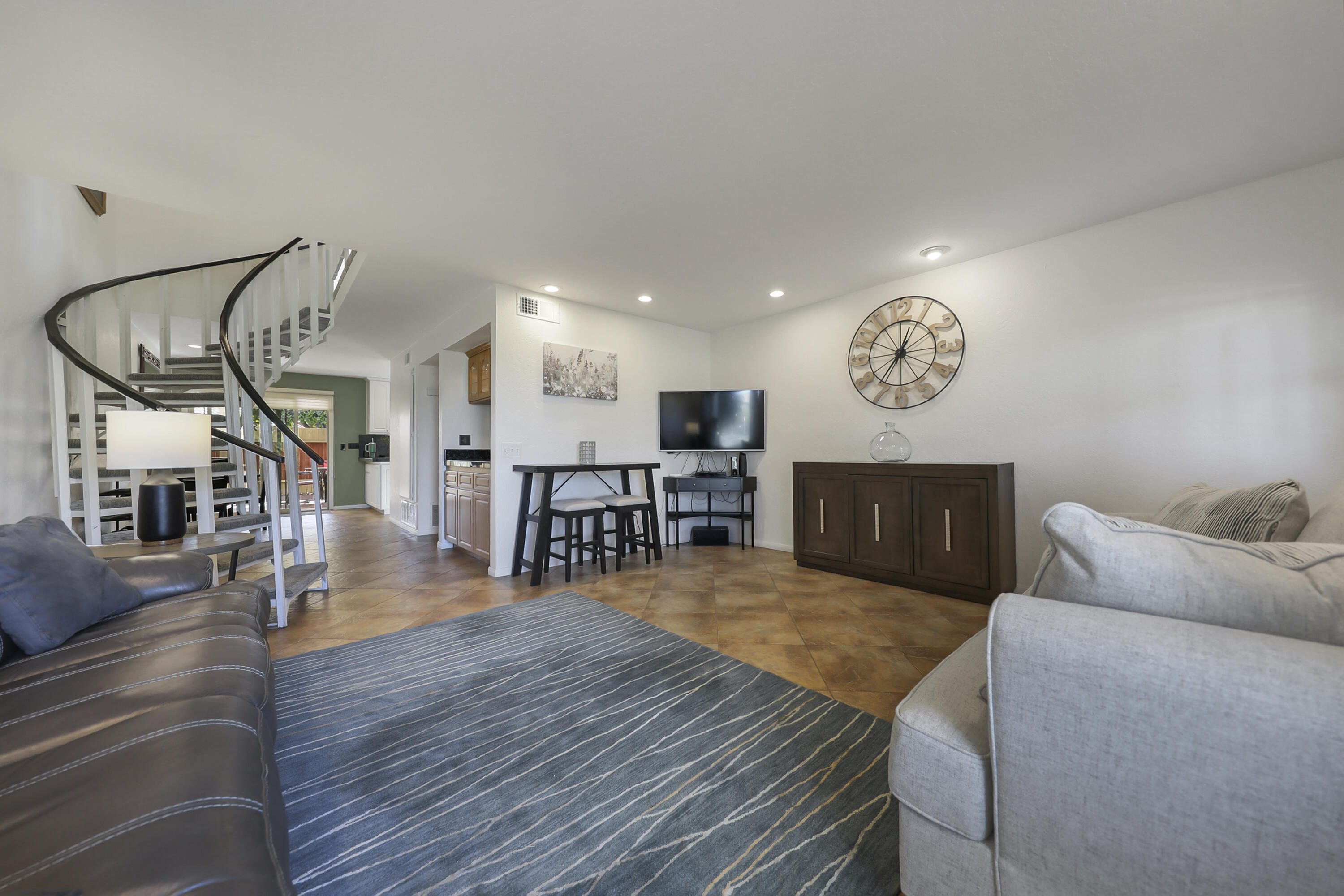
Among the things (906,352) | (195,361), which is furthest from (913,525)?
(195,361)

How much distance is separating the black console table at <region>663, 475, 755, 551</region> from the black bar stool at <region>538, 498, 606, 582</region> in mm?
1148

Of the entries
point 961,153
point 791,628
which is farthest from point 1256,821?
point 961,153

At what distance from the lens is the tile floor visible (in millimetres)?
2256

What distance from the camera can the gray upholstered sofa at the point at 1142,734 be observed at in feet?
2.08

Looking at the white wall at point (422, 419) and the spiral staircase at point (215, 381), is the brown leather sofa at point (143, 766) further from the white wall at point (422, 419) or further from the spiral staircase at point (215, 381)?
the white wall at point (422, 419)

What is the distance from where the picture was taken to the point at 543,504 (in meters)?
3.79

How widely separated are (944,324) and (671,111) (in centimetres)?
271

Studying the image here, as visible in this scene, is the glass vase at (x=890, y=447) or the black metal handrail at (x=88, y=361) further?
the glass vase at (x=890, y=447)

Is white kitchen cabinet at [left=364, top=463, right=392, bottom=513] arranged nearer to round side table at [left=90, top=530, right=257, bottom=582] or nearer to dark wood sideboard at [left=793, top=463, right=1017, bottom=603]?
round side table at [left=90, top=530, right=257, bottom=582]

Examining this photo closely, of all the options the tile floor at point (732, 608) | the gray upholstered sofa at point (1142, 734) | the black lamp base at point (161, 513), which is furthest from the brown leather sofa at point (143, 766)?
the tile floor at point (732, 608)

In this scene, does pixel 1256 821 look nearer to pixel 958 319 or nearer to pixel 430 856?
pixel 430 856

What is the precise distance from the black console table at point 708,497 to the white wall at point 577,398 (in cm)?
24

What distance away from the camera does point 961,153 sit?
7.54 feet

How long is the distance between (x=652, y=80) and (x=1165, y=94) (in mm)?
2041
